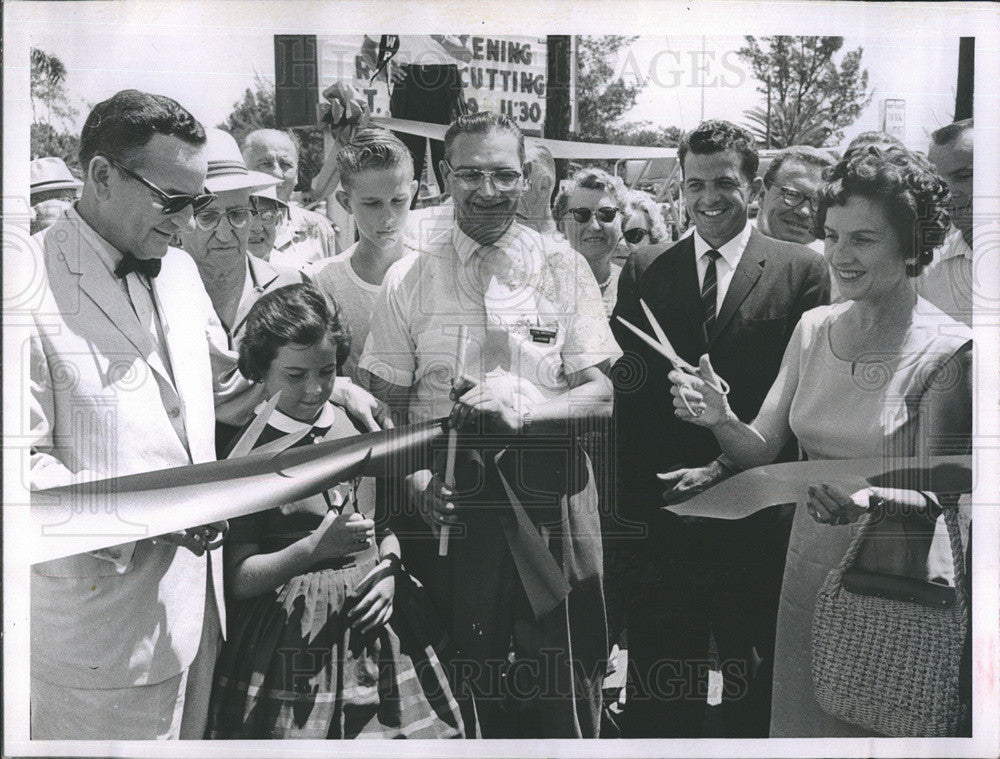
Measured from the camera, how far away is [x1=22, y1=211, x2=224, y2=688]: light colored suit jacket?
375 cm

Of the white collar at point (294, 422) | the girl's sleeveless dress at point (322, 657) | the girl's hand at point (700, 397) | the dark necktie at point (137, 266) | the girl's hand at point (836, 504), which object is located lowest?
the girl's sleeveless dress at point (322, 657)

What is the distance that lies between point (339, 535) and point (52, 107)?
1.94 m

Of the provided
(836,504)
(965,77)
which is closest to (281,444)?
(836,504)

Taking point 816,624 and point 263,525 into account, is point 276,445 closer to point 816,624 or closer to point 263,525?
point 263,525

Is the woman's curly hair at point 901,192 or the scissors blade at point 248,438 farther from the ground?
the woman's curly hair at point 901,192

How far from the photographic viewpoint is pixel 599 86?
12.7ft

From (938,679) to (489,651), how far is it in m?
1.73

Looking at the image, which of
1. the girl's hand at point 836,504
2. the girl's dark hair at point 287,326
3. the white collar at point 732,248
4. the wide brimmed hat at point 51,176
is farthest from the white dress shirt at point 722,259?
the wide brimmed hat at point 51,176

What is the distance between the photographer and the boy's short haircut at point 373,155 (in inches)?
151

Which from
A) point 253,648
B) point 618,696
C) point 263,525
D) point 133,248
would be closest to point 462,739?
point 618,696

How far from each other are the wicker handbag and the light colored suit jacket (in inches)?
93.1

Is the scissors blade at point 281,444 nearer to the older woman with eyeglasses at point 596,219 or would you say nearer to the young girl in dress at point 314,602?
the young girl in dress at point 314,602

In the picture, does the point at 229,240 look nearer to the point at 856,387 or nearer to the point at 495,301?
the point at 495,301

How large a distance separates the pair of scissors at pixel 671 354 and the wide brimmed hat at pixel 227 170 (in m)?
1.48
